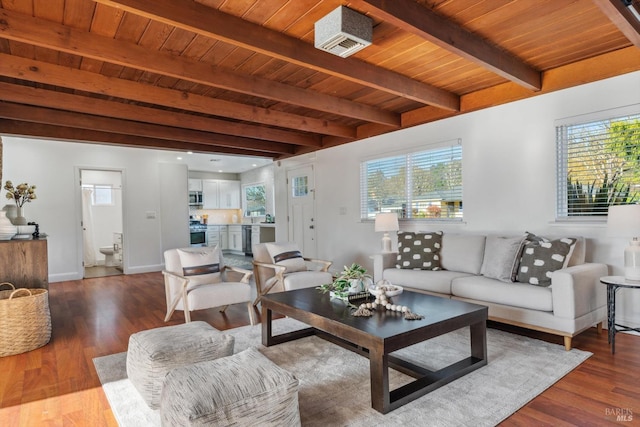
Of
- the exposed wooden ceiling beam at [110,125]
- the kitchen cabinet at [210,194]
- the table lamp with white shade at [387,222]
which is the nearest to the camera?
the exposed wooden ceiling beam at [110,125]

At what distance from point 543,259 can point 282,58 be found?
2.78 meters

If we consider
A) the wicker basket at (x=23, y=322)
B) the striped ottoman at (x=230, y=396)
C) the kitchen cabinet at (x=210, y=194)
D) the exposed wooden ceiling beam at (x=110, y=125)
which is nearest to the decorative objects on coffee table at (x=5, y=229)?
the wicker basket at (x=23, y=322)

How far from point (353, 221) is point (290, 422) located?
14.1 ft

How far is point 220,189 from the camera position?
10828 millimetres

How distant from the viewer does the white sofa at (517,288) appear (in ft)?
9.26

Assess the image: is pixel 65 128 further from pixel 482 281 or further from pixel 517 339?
pixel 517 339

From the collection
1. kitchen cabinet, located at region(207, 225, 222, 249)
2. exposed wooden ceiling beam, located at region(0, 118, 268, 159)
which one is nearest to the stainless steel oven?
kitchen cabinet, located at region(207, 225, 222, 249)

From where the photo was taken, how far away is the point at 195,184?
10.3 metres

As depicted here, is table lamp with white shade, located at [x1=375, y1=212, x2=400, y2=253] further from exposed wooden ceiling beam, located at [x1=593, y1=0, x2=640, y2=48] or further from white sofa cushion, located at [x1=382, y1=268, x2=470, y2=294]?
exposed wooden ceiling beam, located at [x1=593, y1=0, x2=640, y2=48]

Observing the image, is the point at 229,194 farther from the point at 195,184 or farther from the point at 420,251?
the point at 420,251

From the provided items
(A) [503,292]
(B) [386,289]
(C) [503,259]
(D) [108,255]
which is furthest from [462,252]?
(D) [108,255]

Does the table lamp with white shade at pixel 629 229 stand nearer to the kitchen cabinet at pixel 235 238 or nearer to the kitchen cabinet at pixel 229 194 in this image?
the kitchen cabinet at pixel 235 238

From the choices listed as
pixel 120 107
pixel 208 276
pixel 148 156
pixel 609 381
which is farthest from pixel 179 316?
pixel 148 156

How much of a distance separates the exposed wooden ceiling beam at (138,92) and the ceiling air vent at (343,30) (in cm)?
202
